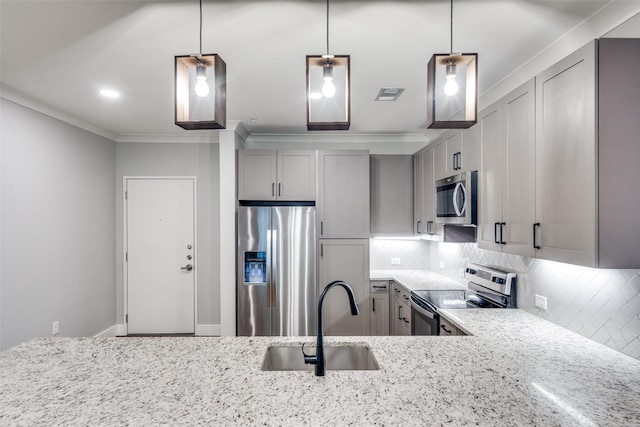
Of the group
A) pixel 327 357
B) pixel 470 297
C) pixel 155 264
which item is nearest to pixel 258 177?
pixel 155 264

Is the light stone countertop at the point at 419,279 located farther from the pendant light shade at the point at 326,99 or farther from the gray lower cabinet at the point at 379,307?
the pendant light shade at the point at 326,99

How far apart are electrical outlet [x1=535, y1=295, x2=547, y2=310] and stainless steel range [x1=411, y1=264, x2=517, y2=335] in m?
0.22

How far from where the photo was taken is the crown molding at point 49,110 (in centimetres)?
280

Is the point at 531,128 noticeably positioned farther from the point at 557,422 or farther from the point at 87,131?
the point at 87,131

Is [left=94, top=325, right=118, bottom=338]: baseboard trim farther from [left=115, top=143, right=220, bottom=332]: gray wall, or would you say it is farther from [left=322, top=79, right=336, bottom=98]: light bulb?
[left=322, top=79, right=336, bottom=98]: light bulb

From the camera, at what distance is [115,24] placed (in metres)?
1.88

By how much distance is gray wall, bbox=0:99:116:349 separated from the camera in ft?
9.37

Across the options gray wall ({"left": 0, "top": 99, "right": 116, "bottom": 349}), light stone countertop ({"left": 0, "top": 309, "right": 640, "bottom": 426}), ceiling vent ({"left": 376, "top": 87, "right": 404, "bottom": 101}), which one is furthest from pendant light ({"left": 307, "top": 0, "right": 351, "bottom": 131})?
gray wall ({"left": 0, "top": 99, "right": 116, "bottom": 349})

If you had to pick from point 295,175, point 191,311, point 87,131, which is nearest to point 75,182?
point 87,131

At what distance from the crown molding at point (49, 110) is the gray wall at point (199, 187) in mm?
405

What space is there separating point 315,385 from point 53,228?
3395 mm

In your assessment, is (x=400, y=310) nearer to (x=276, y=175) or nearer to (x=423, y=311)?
(x=423, y=311)

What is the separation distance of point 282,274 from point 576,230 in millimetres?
2676

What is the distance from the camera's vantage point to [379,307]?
379cm
